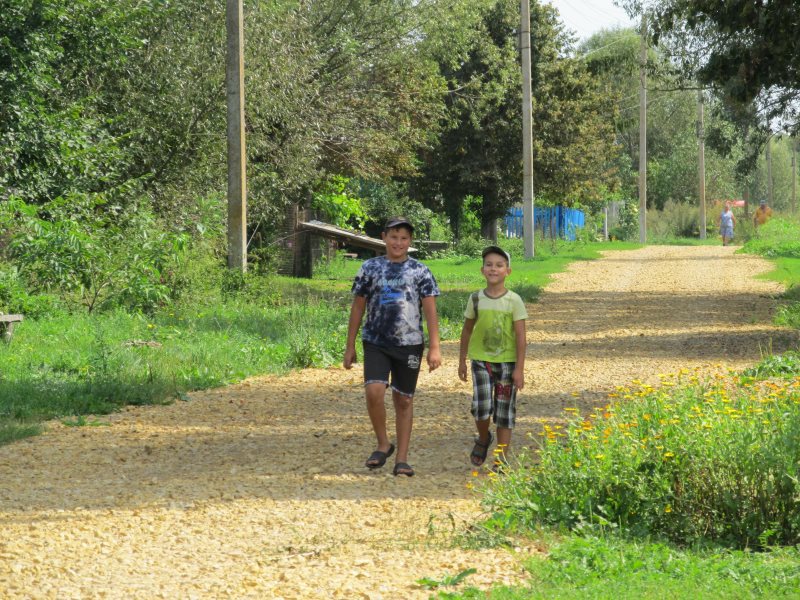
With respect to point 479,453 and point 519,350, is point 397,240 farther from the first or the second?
point 479,453

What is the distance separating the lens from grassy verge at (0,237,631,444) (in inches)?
434

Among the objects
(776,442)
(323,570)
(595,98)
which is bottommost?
(323,570)

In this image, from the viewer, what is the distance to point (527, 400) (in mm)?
11297

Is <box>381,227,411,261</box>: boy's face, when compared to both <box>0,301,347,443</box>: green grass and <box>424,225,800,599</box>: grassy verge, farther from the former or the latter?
<box>0,301,347,443</box>: green grass

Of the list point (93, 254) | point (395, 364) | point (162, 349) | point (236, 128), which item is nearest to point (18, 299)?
point (93, 254)

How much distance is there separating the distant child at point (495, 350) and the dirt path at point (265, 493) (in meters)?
0.41

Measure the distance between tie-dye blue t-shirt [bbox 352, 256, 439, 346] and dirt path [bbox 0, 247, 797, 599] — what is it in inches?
37.1

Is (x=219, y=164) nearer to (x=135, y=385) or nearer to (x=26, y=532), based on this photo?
(x=135, y=385)

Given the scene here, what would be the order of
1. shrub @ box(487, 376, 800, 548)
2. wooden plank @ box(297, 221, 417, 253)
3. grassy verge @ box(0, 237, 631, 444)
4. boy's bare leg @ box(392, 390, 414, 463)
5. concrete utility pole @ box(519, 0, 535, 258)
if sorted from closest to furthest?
shrub @ box(487, 376, 800, 548) → boy's bare leg @ box(392, 390, 414, 463) → grassy verge @ box(0, 237, 631, 444) → wooden plank @ box(297, 221, 417, 253) → concrete utility pole @ box(519, 0, 535, 258)

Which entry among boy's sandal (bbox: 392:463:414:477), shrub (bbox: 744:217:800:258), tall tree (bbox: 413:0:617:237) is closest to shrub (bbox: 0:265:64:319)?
boy's sandal (bbox: 392:463:414:477)

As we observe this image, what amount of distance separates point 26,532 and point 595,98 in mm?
41485

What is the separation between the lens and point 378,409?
817cm

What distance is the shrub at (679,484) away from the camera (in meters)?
6.29

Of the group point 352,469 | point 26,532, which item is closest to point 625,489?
point 352,469
